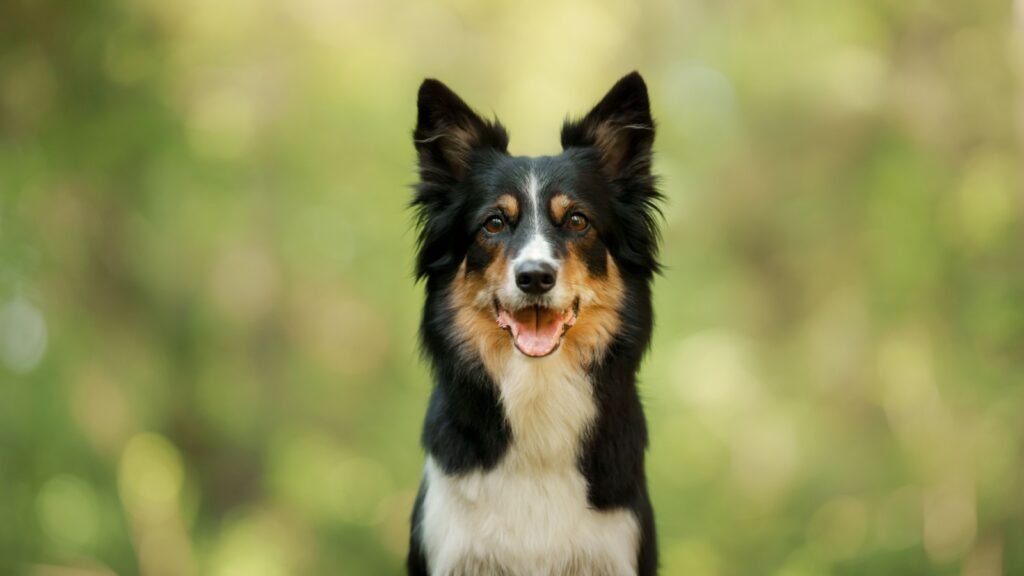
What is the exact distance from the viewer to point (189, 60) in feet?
22.1

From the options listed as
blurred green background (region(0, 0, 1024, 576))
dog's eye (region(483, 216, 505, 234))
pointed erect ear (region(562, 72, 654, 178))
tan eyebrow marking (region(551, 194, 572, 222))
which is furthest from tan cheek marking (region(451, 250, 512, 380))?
blurred green background (region(0, 0, 1024, 576))

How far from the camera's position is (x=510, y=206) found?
3.38m

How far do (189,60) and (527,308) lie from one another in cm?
439

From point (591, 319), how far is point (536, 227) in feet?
1.14

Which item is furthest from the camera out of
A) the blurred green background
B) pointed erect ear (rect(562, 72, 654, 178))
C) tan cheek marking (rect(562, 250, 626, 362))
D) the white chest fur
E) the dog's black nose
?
the blurred green background

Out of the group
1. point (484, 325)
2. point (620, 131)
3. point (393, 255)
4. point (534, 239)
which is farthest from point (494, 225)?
point (393, 255)

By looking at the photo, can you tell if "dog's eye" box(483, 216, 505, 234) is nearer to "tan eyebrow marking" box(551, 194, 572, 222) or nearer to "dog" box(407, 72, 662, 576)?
"dog" box(407, 72, 662, 576)

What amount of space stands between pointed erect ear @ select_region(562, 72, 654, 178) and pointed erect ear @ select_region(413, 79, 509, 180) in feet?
1.03

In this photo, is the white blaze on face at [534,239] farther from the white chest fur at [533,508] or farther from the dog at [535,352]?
the white chest fur at [533,508]

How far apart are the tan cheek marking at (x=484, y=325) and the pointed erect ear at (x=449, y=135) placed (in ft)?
1.58

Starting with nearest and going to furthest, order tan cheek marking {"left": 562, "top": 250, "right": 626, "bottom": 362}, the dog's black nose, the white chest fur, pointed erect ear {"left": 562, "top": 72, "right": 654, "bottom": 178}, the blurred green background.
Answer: the dog's black nose
the white chest fur
tan cheek marking {"left": 562, "top": 250, "right": 626, "bottom": 362}
pointed erect ear {"left": 562, "top": 72, "right": 654, "bottom": 178}
the blurred green background

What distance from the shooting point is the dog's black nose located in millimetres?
3086

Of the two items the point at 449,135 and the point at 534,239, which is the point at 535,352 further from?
the point at 449,135

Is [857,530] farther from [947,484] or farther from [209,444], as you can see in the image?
[209,444]
